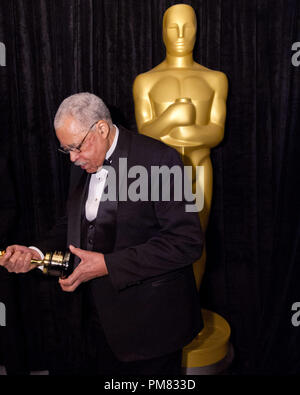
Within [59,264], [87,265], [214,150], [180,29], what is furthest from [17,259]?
[214,150]

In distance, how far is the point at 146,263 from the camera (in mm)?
1206

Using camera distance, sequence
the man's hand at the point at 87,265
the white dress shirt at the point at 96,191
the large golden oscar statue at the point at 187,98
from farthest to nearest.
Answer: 1. the large golden oscar statue at the point at 187,98
2. the white dress shirt at the point at 96,191
3. the man's hand at the point at 87,265

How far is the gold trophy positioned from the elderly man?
0.04 metres

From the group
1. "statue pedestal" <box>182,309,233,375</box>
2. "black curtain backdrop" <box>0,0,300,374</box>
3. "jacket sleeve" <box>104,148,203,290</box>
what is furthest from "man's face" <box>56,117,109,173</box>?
"statue pedestal" <box>182,309,233,375</box>

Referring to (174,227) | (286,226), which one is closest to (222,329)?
(286,226)

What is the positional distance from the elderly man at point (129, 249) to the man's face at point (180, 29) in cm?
99

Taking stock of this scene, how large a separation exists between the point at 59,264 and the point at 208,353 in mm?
1248

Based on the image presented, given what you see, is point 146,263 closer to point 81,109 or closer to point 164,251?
point 164,251

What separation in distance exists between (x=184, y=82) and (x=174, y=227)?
112 cm

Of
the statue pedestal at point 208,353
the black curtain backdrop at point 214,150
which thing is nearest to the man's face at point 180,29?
the black curtain backdrop at point 214,150

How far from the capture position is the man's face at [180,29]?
210cm

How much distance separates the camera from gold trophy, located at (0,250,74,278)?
1.24 meters

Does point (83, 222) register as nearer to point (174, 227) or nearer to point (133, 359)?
point (174, 227)

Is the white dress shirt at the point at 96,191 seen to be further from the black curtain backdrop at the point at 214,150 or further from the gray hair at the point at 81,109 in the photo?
the black curtain backdrop at the point at 214,150
